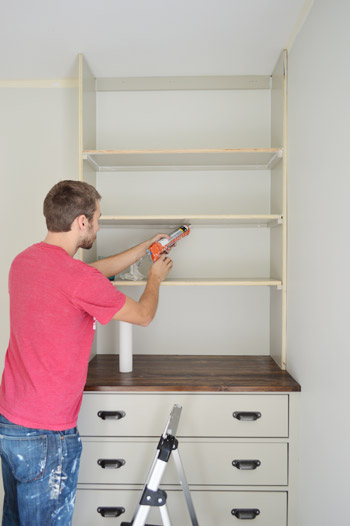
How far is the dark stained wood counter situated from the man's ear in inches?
31.6

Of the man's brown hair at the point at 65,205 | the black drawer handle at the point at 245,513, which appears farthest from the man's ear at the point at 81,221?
the black drawer handle at the point at 245,513

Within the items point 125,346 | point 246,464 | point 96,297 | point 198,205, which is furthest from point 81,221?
point 246,464

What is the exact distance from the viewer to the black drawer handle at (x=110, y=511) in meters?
1.99

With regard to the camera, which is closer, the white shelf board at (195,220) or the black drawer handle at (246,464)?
the black drawer handle at (246,464)

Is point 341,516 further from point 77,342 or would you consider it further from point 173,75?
point 173,75

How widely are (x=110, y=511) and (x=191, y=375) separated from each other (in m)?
0.73

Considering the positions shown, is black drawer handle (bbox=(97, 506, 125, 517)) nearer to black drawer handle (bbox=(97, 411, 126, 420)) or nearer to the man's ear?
black drawer handle (bbox=(97, 411, 126, 420))

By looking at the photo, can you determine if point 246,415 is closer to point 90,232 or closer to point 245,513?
point 245,513

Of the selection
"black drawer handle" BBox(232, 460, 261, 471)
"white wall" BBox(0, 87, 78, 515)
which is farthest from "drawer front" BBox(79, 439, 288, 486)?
"white wall" BBox(0, 87, 78, 515)

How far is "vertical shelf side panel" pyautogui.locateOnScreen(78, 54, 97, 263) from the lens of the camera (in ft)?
7.30

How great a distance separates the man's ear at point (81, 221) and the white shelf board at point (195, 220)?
0.57 meters

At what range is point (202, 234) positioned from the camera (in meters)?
2.54

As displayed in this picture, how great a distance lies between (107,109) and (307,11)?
48.8 inches

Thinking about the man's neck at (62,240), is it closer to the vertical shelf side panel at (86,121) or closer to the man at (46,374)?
the man at (46,374)
